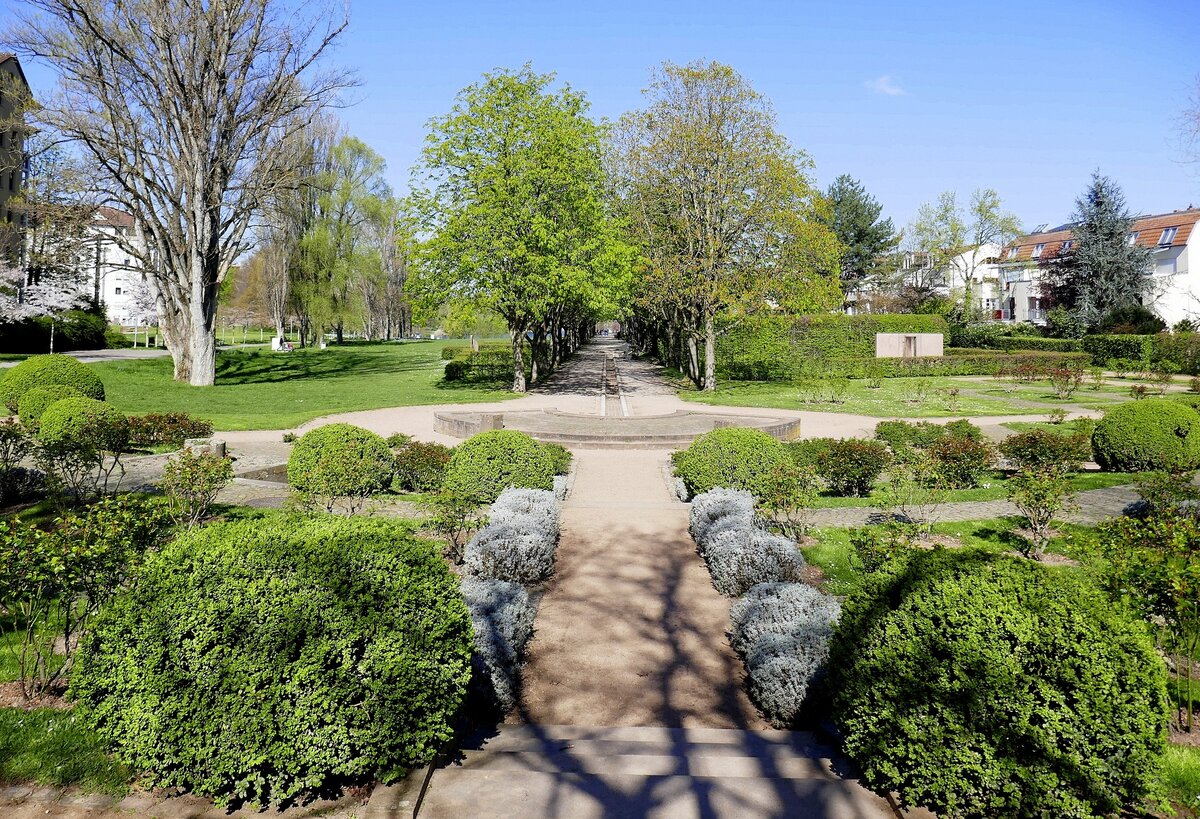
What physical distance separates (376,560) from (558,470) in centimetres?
862

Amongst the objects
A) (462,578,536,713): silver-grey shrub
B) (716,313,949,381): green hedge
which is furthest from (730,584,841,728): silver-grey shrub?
(716,313,949,381): green hedge

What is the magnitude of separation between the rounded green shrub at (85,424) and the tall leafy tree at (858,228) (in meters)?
61.4

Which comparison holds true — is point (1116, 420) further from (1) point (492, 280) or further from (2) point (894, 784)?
(1) point (492, 280)

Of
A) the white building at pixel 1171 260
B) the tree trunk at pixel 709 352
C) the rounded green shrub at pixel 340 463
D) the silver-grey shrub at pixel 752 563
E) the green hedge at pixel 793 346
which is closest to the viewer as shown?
the silver-grey shrub at pixel 752 563

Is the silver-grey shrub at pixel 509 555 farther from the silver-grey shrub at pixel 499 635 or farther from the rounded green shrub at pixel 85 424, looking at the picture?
the rounded green shrub at pixel 85 424

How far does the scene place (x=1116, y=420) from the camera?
1249 centimetres

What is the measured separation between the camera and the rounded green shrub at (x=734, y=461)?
9969 mm

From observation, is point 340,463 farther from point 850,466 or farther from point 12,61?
point 12,61

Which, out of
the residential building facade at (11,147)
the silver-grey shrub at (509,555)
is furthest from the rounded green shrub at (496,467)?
the residential building facade at (11,147)

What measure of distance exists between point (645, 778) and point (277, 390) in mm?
28521

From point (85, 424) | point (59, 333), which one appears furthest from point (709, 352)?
point (59, 333)

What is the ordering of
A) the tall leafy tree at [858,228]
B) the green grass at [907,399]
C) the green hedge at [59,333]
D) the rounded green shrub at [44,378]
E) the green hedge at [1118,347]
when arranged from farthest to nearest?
the tall leafy tree at [858,228] → the green hedge at [59,333] → the green hedge at [1118,347] → the green grass at [907,399] → the rounded green shrub at [44,378]

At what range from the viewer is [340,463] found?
30.8ft

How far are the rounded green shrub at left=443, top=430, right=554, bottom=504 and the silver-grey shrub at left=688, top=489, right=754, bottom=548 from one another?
7.25 ft
